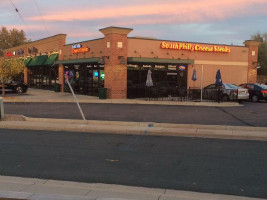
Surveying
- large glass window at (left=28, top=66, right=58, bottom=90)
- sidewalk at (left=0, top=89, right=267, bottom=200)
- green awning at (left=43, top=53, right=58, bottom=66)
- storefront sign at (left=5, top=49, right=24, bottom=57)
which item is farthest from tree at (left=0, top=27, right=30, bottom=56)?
sidewalk at (left=0, top=89, right=267, bottom=200)

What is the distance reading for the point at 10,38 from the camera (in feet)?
237

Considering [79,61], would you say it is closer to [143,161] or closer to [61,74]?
[61,74]

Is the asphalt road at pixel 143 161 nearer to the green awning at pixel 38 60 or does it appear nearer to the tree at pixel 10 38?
the green awning at pixel 38 60

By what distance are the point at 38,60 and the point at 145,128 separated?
2714cm

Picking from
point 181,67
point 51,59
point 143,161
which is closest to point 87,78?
point 51,59

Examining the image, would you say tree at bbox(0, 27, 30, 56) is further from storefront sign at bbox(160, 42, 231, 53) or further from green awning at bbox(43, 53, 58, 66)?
storefront sign at bbox(160, 42, 231, 53)

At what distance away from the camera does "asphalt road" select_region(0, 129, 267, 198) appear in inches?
225

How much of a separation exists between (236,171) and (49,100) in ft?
58.0

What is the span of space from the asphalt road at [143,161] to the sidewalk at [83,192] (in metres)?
0.34

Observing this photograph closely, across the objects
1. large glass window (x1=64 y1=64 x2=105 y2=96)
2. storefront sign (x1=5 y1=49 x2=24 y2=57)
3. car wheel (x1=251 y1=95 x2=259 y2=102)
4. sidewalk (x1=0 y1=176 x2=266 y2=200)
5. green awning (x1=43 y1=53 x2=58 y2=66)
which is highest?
storefront sign (x1=5 y1=49 x2=24 y2=57)

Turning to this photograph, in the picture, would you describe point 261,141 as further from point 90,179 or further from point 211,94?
point 211,94

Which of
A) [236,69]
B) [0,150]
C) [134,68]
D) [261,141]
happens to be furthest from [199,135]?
[236,69]

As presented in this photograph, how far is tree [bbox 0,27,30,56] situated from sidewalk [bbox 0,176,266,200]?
73.5 metres

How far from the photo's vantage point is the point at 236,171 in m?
6.41
